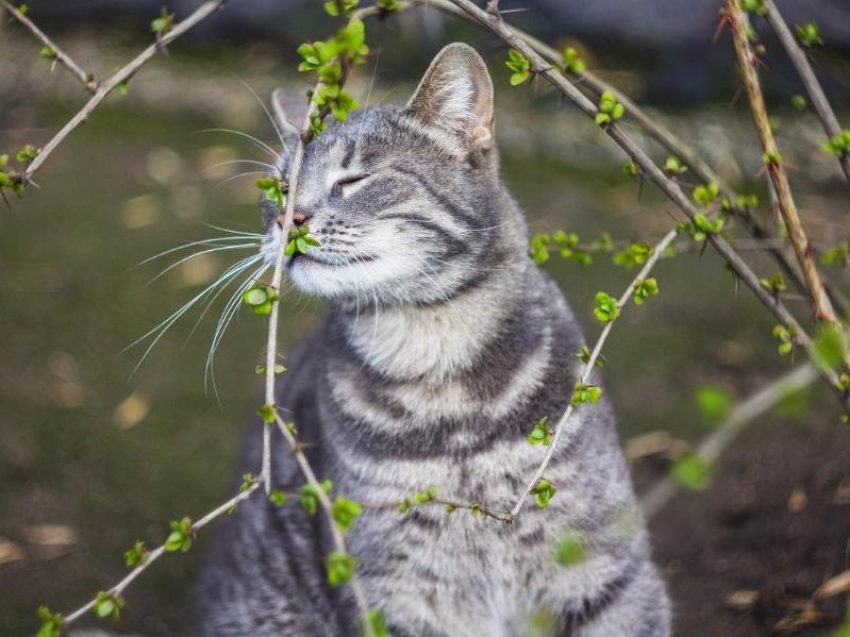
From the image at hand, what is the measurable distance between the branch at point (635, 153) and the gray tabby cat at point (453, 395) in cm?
28

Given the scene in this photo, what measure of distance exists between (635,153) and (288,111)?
998mm

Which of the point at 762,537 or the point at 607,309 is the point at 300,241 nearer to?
the point at 607,309

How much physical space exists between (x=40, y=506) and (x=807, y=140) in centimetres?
360

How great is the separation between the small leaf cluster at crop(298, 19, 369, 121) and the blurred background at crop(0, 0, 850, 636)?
3.52ft

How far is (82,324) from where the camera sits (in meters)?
4.43

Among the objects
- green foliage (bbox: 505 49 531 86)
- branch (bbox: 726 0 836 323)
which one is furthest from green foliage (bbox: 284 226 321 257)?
branch (bbox: 726 0 836 323)

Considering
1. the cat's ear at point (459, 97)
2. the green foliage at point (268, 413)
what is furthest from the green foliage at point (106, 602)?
the cat's ear at point (459, 97)

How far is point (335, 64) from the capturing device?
1.62m

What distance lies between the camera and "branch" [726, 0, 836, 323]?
2137 mm

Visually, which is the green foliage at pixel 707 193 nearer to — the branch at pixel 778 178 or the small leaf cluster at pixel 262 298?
the branch at pixel 778 178

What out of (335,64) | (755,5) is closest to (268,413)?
(335,64)

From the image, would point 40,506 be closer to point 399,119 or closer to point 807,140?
point 399,119

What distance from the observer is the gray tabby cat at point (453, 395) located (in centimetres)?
226

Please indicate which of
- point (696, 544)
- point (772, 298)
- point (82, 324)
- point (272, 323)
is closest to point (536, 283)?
point (772, 298)
